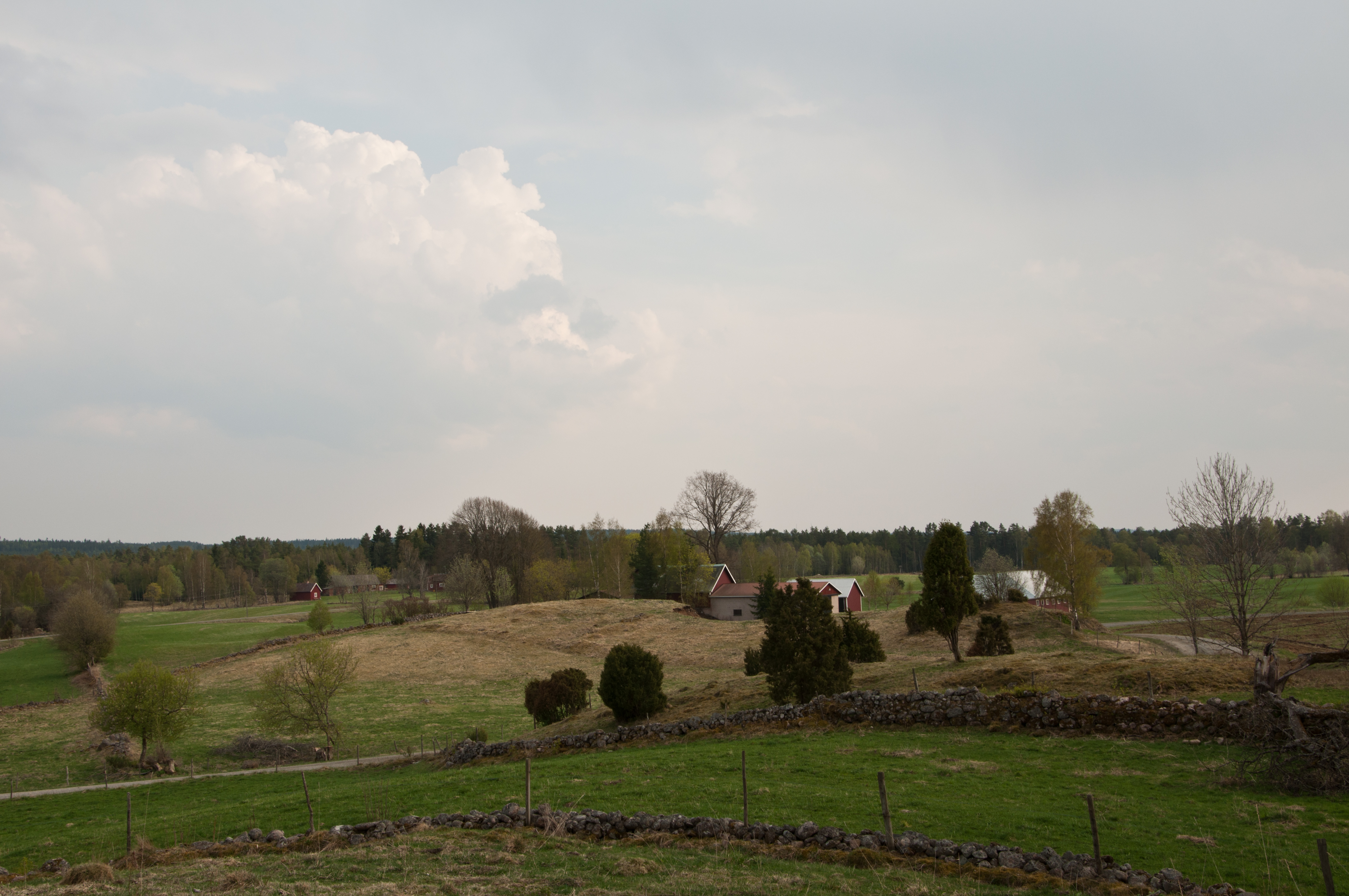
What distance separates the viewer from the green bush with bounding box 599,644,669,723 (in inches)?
1078

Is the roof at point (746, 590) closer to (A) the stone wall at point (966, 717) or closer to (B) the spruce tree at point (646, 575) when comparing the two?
(B) the spruce tree at point (646, 575)

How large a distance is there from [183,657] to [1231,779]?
254 ft

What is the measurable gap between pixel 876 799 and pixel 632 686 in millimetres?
14302

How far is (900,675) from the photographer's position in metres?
27.8

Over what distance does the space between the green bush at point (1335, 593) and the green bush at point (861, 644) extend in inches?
2020

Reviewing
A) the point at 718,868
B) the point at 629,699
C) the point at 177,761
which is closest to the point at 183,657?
the point at 177,761

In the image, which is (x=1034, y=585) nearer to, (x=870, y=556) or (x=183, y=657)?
(x=183, y=657)

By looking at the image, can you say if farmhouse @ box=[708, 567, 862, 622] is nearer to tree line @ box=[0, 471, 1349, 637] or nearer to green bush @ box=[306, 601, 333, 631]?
tree line @ box=[0, 471, 1349, 637]

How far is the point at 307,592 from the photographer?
142 metres

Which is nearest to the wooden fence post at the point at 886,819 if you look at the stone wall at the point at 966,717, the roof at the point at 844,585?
the stone wall at the point at 966,717

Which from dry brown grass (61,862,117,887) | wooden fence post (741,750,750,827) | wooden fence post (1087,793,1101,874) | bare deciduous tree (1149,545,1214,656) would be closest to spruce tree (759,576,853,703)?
wooden fence post (741,750,750,827)

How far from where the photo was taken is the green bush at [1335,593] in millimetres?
60625

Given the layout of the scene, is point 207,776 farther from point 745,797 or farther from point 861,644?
point 861,644

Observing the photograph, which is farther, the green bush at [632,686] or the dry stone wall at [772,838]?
the green bush at [632,686]
